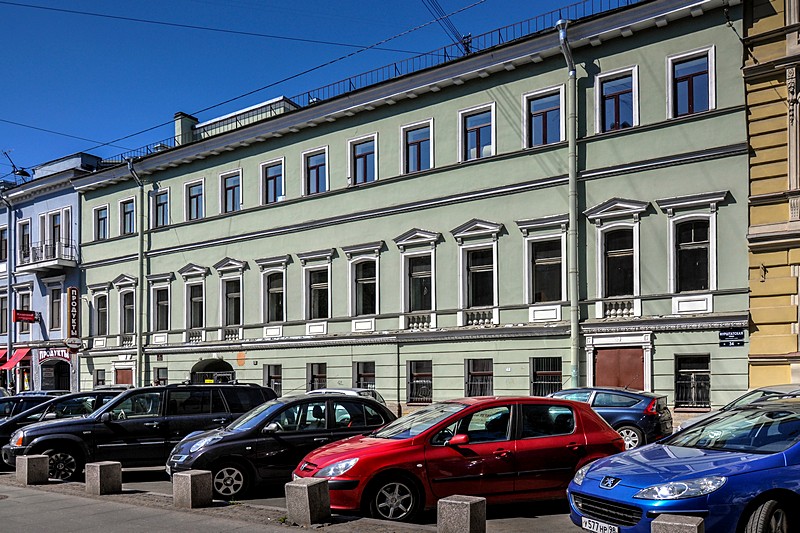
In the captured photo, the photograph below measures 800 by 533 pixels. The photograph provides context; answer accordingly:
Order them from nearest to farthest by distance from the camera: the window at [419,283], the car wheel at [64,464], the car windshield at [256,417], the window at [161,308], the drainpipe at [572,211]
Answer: the car windshield at [256,417] < the car wheel at [64,464] < the drainpipe at [572,211] < the window at [419,283] < the window at [161,308]

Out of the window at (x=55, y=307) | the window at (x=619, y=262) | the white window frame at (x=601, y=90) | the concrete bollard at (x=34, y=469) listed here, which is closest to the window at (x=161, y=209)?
the window at (x=55, y=307)

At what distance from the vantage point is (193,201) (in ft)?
117

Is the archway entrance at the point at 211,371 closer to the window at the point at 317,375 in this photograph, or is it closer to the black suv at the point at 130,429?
the window at the point at 317,375

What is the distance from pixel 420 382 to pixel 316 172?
29.2 ft

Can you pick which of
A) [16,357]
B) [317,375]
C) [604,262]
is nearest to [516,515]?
[604,262]

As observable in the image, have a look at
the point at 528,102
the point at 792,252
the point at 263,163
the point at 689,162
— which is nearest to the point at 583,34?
the point at 528,102

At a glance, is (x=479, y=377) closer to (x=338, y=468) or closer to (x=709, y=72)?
(x=709, y=72)

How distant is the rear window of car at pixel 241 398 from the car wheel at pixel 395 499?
23.2 ft

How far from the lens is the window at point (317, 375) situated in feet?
98.2

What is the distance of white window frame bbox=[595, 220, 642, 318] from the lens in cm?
2238

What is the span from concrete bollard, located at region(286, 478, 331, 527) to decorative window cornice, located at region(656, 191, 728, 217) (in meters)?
14.6

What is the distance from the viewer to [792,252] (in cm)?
2009

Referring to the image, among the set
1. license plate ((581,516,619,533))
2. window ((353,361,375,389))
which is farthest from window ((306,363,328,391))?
license plate ((581,516,619,533))

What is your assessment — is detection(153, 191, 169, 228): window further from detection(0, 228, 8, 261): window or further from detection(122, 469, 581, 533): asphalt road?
detection(122, 469, 581, 533): asphalt road
